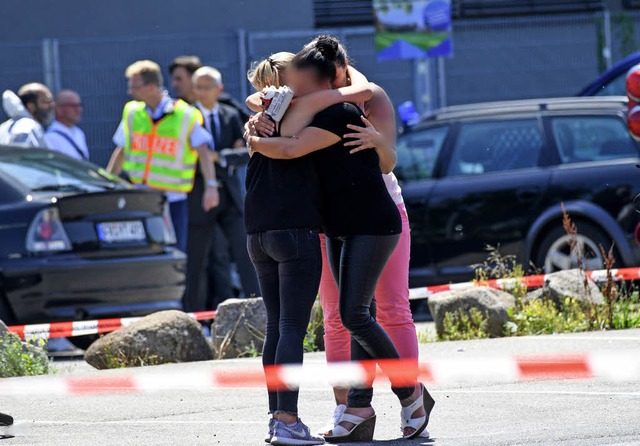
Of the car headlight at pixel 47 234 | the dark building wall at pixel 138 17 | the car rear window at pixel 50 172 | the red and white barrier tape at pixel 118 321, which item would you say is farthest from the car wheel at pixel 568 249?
the dark building wall at pixel 138 17

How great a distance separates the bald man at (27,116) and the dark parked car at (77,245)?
0.99 m

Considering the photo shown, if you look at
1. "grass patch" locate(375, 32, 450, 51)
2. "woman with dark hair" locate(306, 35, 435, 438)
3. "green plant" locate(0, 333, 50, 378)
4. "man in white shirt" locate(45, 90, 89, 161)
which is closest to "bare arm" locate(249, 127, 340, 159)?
"woman with dark hair" locate(306, 35, 435, 438)

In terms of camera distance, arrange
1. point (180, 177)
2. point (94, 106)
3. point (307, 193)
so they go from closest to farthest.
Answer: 1. point (307, 193)
2. point (180, 177)
3. point (94, 106)

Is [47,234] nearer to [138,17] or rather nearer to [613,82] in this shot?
[613,82]

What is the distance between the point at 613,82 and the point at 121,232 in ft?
19.4

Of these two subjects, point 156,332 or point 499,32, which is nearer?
point 156,332

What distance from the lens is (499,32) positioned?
20844 mm

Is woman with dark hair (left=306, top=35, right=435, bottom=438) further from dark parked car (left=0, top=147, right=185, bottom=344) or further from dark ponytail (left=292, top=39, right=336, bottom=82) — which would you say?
dark parked car (left=0, top=147, right=185, bottom=344)

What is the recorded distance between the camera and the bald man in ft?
40.5

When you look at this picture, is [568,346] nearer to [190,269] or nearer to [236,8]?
[190,269]

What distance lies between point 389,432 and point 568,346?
118 inches

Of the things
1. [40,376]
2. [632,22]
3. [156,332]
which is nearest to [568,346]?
[156,332]

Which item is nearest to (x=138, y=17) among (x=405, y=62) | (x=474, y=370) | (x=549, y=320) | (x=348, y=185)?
(x=405, y=62)

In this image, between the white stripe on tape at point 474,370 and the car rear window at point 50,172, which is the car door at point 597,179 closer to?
the white stripe on tape at point 474,370
